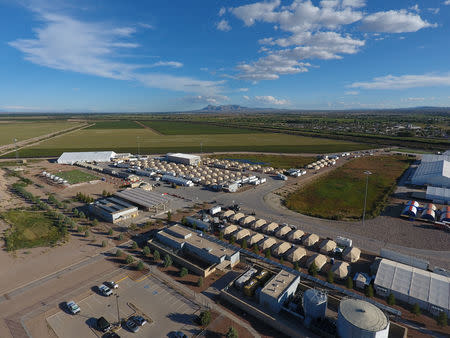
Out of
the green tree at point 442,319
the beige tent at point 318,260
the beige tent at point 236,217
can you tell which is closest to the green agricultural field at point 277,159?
the beige tent at point 236,217

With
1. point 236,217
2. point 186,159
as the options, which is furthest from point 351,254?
point 186,159

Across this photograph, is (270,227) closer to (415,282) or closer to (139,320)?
(415,282)

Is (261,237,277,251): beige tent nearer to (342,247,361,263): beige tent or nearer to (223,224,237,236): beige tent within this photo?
(223,224,237,236): beige tent

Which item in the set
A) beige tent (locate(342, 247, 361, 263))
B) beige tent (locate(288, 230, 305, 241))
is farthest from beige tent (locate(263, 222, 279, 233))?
beige tent (locate(342, 247, 361, 263))

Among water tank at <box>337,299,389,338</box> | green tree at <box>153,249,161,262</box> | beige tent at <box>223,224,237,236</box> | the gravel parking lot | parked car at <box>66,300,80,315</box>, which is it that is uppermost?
water tank at <box>337,299,389,338</box>

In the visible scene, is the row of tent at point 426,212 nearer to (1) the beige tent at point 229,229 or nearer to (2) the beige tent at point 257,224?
(2) the beige tent at point 257,224

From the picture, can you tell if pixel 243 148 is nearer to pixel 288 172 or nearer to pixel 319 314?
pixel 288 172

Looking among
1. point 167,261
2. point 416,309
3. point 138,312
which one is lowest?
point 138,312

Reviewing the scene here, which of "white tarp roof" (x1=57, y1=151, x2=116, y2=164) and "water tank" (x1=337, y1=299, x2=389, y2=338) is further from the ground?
"white tarp roof" (x1=57, y1=151, x2=116, y2=164)
